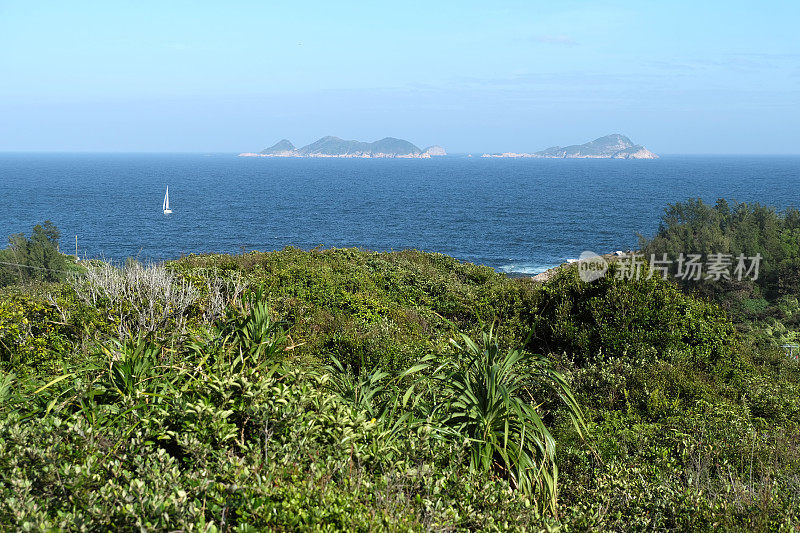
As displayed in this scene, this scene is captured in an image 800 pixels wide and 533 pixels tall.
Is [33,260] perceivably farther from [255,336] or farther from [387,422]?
[387,422]

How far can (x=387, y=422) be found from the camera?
4.36 meters

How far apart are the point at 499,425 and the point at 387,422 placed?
0.86m

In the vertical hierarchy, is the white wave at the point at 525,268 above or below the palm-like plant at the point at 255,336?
below

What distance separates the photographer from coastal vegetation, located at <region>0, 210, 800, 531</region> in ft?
9.37

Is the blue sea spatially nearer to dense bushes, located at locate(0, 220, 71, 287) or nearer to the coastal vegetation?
dense bushes, located at locate(0, 220, 71, 287)

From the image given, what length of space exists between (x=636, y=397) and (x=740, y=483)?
2224mm

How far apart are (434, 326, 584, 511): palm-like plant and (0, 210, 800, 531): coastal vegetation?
0.07 feet

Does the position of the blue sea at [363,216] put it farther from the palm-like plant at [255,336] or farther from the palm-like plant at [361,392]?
the palm-like plant at [361,392]

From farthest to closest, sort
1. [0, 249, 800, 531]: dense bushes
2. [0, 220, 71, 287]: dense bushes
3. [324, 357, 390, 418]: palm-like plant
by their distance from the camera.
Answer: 1. [0, 220, 71, 287]: dense bushes
2. [324, 357, 390, 418]: palm-like plant
3. [0, 249, 800, 531]: dense bushes

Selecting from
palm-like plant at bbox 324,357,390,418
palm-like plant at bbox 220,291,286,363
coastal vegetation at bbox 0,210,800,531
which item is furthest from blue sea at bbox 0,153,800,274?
palm-like plant at bbox 324,357,390,418

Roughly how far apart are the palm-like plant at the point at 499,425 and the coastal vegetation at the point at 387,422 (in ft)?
0.07

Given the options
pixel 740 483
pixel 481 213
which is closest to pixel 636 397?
pixel 740 483

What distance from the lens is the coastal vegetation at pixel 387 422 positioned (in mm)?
2855

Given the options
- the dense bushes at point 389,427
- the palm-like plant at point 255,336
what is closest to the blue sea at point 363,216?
the dense bushes at point 389,427
